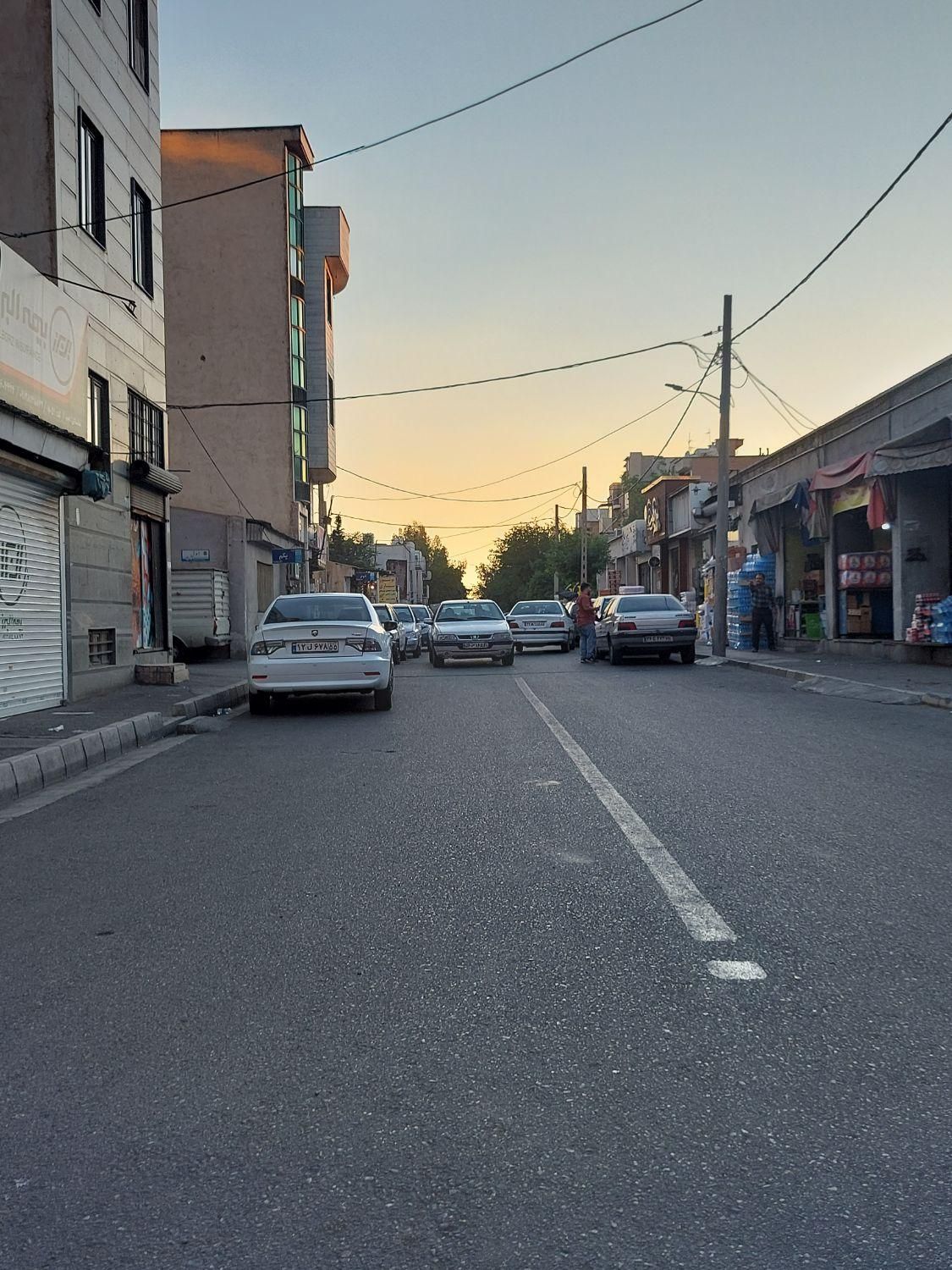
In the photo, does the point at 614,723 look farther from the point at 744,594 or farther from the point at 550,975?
the point at 744,594

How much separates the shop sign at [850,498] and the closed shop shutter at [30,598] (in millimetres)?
15668

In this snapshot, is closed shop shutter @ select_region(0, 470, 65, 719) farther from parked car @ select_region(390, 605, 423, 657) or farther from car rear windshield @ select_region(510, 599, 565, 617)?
car rear windshield @ select_region(510, 599, 565, 617)

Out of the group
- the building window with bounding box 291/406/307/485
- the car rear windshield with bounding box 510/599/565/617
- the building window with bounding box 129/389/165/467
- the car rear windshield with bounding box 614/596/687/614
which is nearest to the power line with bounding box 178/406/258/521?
the building window with bounding box 291/406/307/485

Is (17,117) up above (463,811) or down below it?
above

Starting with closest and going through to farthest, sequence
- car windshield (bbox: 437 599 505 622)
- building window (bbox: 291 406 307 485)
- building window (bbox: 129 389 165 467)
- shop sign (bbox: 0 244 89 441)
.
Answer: shop sign (bbox: 0 244 89 441)
building window (bbox: 129 389 165 467)
car windshield (bbox: 437 599 505 622)
building window (bbox: 291 406 307 485)

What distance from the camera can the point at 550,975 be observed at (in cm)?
378

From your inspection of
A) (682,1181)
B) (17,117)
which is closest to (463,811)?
(682,1181)

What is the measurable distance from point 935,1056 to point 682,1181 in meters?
1.01

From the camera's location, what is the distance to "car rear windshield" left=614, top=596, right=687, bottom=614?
2327 centimetres

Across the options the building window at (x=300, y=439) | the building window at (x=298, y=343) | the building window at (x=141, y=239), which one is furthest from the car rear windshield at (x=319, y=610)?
the building window at (x=298, y=343)

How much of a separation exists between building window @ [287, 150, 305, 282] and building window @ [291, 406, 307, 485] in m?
4.95

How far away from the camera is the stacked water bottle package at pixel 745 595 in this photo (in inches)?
1179

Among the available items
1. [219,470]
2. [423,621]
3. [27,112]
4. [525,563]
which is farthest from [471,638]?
[525,563]

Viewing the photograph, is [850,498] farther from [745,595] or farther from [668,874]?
[668,874]
